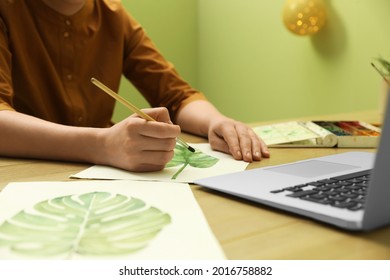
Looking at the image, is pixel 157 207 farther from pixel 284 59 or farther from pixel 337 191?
pixel 284 59

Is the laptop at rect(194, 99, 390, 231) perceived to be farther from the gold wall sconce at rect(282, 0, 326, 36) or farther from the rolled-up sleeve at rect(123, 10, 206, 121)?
the gold wall sconce at rect(282, 0, 326, 36)

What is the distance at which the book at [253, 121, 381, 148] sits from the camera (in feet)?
2.97

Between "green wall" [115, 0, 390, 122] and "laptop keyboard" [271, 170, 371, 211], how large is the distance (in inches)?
45.0

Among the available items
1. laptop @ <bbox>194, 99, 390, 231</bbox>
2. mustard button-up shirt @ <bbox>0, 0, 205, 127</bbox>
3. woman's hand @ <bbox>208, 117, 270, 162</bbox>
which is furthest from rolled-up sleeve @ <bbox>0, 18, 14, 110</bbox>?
laptop @ <bbox>194, 99, 390, 231</bbox>

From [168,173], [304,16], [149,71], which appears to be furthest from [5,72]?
[304,16]

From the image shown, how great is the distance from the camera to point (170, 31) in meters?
2.38

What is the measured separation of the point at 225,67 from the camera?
2295 mm

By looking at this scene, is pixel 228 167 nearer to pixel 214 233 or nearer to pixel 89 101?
pixel 214 233

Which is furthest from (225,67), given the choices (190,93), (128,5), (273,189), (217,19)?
(273,189)

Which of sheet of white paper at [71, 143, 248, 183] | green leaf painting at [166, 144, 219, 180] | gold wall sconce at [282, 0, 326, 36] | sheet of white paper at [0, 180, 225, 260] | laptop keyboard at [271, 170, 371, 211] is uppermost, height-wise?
gold wall sconce at [282, 0, 326, 36]

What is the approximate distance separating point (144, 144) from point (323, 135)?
36 cm

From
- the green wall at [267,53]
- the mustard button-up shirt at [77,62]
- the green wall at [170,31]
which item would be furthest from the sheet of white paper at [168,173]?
the green wall at [170,31]

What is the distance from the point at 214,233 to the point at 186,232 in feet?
0.08

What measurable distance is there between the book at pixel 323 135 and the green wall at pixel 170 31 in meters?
1.38
